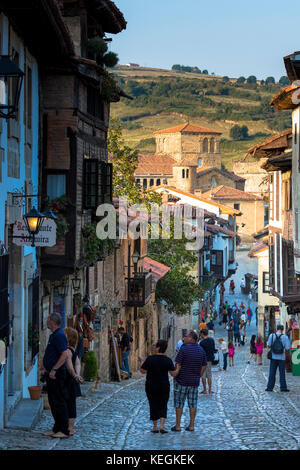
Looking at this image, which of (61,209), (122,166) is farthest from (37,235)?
(122,166)

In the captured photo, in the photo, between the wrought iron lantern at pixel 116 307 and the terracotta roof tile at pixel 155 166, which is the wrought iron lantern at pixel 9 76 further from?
the terracotta roof tile at pixel 155 166

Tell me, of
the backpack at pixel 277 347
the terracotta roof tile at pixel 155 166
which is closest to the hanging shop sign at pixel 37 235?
the backpack at pixel 277 347

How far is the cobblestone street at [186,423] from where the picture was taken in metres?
11.0

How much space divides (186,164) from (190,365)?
122118mm

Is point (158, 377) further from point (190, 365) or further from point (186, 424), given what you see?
point (186, 424)

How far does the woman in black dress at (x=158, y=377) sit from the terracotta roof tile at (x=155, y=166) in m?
125

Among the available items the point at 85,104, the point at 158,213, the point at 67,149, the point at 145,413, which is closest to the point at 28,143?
the point at 67,149

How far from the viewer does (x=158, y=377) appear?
12031 mm

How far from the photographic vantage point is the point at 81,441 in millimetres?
11211

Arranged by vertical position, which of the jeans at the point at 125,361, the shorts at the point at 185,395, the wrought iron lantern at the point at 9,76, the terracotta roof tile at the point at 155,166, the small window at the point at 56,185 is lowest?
the jeans at the point at 125,361

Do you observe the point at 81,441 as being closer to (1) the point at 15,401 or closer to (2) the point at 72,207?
(1) the point at 15,401

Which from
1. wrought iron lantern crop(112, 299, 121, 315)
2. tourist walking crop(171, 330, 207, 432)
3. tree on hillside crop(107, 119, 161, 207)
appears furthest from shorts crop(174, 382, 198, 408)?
tree on hillside crop(107, 119, 161, 207)

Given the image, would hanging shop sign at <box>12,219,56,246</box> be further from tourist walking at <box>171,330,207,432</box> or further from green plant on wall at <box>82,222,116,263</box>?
green plant on wall at <box>82,222,116,263</box>
